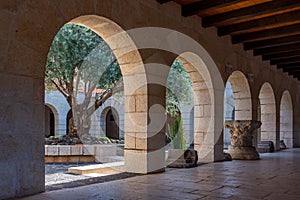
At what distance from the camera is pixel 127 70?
411 cm

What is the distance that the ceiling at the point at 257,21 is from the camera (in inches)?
169

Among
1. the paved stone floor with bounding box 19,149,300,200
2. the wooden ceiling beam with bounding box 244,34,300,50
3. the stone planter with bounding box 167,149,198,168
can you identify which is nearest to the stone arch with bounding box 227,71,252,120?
the wooden ceiling beam with bounding box 244,34,300,50

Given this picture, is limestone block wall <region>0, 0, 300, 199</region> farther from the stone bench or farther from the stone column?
the stone bench

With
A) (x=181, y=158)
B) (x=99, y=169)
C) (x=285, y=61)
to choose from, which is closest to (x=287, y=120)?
(x=285, y=61)

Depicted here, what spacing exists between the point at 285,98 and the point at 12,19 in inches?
334

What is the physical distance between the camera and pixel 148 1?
4.02 meters

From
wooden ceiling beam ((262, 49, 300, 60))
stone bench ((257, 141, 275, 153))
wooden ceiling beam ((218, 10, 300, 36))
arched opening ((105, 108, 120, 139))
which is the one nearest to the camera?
wooden ceiling beam ((218, 10, 300, 36))

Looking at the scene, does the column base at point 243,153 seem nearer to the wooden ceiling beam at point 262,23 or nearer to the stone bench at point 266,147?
the stone bench at point 266,147

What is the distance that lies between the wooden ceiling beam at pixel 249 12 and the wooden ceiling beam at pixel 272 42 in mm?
1549

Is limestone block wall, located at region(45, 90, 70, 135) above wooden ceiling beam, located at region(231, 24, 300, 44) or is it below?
below

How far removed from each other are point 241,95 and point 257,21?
2059mm

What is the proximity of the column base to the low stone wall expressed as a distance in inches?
94.7

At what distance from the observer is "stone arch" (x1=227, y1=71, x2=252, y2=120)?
6532mm

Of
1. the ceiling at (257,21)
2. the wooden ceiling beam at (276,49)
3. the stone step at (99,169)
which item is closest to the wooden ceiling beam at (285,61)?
the ceiling at (257,21)
